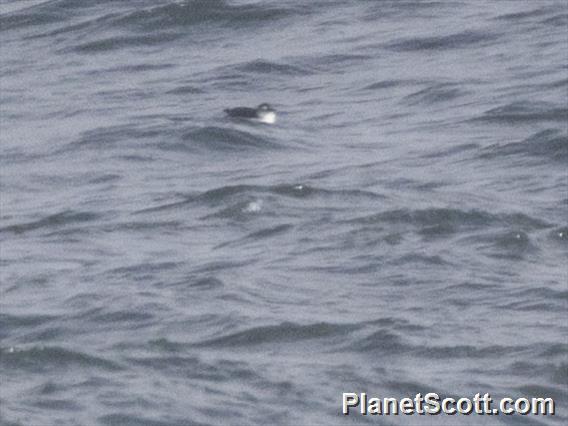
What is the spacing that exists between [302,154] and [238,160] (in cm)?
61

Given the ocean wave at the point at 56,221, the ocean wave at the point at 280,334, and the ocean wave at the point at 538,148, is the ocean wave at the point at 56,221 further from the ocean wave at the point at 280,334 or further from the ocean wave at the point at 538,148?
the ocean wave at the point at 538,148

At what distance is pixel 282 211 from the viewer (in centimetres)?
1559

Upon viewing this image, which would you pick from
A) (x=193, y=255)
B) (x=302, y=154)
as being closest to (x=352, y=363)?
(x=193, y=255)

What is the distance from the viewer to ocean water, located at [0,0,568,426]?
39.0 feet

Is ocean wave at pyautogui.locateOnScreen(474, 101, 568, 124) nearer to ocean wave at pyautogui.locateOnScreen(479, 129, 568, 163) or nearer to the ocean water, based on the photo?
the ocean water

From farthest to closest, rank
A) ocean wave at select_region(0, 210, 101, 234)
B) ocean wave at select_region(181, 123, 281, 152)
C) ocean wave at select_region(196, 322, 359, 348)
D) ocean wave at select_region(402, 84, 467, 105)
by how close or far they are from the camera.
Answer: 1. ocean wave at select_region(402, 84, 467, 105)
2. ocean wave at select_region(181, 123, 281, 152)
3. ocean wave at select_region(0, 210, 101, 234)
4. ocean wave at select_region(196, 322, 359, 348)

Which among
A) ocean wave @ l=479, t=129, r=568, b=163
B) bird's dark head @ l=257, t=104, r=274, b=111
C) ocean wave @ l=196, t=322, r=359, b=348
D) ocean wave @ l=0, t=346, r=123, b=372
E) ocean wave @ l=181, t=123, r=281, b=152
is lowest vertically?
ocean wave @ l=479, t=129, r=568, b=163

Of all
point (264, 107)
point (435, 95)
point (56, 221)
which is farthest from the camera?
point (435, 95)

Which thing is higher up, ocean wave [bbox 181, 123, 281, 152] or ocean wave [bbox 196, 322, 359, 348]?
ocean wave [bbox 196, 322, 359, 348]

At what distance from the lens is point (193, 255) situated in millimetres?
14555

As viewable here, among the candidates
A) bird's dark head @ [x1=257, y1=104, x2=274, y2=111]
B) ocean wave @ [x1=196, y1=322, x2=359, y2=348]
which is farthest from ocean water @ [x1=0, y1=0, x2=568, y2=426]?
bird's dark head @ [x1=257, y1=104, x2=274, y2=111]

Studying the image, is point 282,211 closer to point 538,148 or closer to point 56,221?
point 56,221

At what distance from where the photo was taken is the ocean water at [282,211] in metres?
11.9

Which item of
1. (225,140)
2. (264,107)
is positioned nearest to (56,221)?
(225,140)
